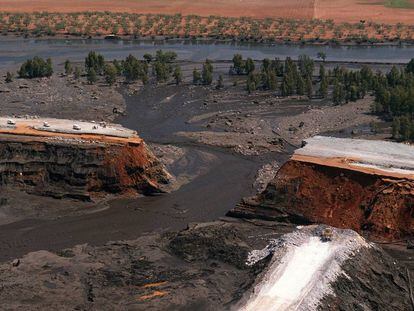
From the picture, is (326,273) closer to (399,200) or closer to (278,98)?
(399,200)

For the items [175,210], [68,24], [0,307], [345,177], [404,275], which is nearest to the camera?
[0,307]

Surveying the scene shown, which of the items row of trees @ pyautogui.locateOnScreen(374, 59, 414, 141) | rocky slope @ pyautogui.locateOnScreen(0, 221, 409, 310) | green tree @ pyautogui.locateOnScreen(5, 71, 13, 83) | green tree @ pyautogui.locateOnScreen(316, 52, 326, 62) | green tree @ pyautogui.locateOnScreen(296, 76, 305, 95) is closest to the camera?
rocky slope @ pyautogui.locateOnScreen(0, 221, 409, 310)

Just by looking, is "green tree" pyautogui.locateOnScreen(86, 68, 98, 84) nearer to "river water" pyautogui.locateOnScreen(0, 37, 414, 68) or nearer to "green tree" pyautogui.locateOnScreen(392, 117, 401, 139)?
"river water" pyautogui.locateOnScreen(0, 37, 414, 68)

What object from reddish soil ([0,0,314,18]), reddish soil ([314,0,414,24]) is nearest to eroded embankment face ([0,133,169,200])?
reddish soil ([0,0,314,18])

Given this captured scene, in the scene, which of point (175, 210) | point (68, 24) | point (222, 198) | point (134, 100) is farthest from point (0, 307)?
point (68, 24)

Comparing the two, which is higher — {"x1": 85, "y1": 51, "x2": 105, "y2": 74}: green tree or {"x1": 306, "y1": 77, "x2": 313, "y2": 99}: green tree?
{"x1": 85, "y1": 51, "x2": 105, "y2": 74}: green tree

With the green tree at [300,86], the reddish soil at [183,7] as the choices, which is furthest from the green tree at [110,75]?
the reddish soil at [183,7]

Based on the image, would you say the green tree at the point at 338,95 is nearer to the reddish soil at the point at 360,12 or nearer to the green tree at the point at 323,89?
the green tree at the point at 323,89

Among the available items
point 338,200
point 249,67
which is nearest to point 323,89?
point 249,67
